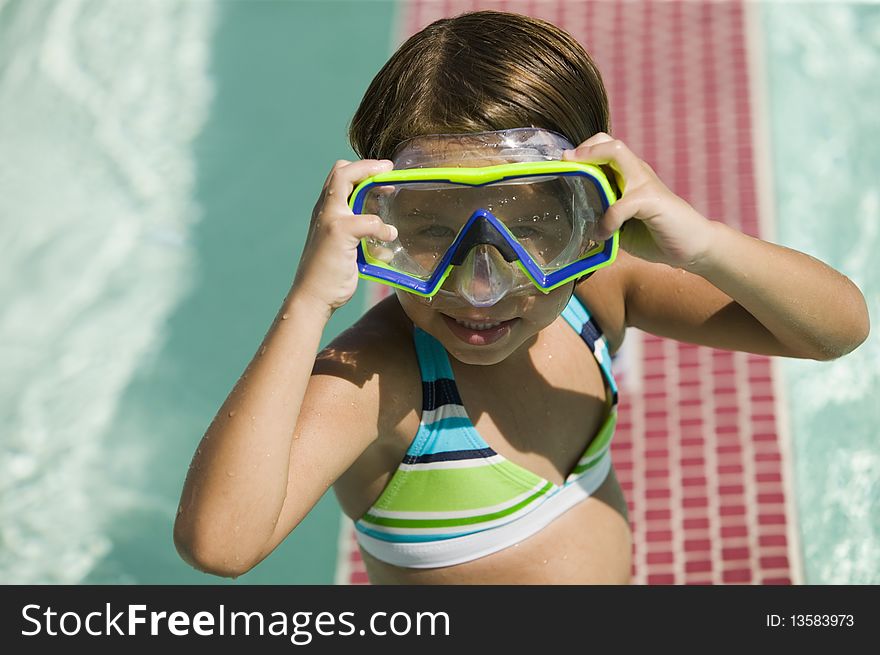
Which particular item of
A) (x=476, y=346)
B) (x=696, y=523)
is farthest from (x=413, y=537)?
(x=696, y=523)

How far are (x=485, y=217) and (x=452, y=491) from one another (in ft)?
2.31

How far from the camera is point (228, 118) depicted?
23.1 ft

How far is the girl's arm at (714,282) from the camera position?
2.32 m

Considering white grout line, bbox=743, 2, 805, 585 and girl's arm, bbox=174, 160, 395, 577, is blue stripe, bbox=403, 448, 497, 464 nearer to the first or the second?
girl's arm, bbox=174, 160, 395, 577

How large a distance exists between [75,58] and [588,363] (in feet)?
17.4

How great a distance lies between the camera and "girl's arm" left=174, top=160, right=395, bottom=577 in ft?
7.43

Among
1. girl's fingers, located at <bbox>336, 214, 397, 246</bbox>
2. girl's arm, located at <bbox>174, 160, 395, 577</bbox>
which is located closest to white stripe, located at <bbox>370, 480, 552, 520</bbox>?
girl's arm, located at <bbox>174, 160, 395, 577</bbox>

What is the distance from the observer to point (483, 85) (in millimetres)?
2381

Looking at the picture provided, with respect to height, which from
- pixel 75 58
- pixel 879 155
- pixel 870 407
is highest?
pixel 75 58

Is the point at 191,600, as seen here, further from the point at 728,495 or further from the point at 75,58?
the point at 75,58

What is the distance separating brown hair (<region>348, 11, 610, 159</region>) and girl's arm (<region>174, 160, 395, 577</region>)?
174mm

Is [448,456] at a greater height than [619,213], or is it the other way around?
[619,213]

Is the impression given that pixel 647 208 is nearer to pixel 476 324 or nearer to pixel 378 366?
pixel 476 324

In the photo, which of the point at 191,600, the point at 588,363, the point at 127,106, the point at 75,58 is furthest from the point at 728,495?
the point at 75,58
